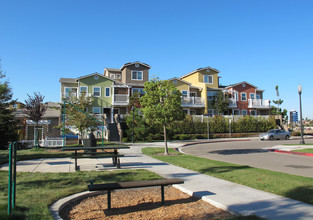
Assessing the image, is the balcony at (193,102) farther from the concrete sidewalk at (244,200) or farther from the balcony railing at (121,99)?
the concrete sidewalk at (244,200)

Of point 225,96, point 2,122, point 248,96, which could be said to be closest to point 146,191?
point 2,122

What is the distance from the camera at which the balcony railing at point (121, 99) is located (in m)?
37.8

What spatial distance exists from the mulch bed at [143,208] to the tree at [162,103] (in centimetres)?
926

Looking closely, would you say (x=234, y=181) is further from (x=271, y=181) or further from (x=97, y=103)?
(x=97, y=103)

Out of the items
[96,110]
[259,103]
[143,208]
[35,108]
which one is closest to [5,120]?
[35,108]

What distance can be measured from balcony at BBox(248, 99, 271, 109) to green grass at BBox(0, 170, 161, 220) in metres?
42.7

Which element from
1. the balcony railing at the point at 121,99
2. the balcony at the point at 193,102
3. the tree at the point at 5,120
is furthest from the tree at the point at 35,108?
the balcony at the point at 193,102

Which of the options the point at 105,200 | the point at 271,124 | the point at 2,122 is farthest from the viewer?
the point at 271,124

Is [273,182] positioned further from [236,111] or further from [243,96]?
[243,96]

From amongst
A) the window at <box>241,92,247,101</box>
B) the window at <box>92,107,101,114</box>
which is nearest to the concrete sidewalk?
the window at <box>92,107,101,114</box>

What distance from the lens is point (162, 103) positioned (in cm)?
1634

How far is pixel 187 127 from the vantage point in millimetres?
34812

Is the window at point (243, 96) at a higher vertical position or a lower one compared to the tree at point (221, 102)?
higher

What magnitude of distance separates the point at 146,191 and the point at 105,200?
1234 mm
